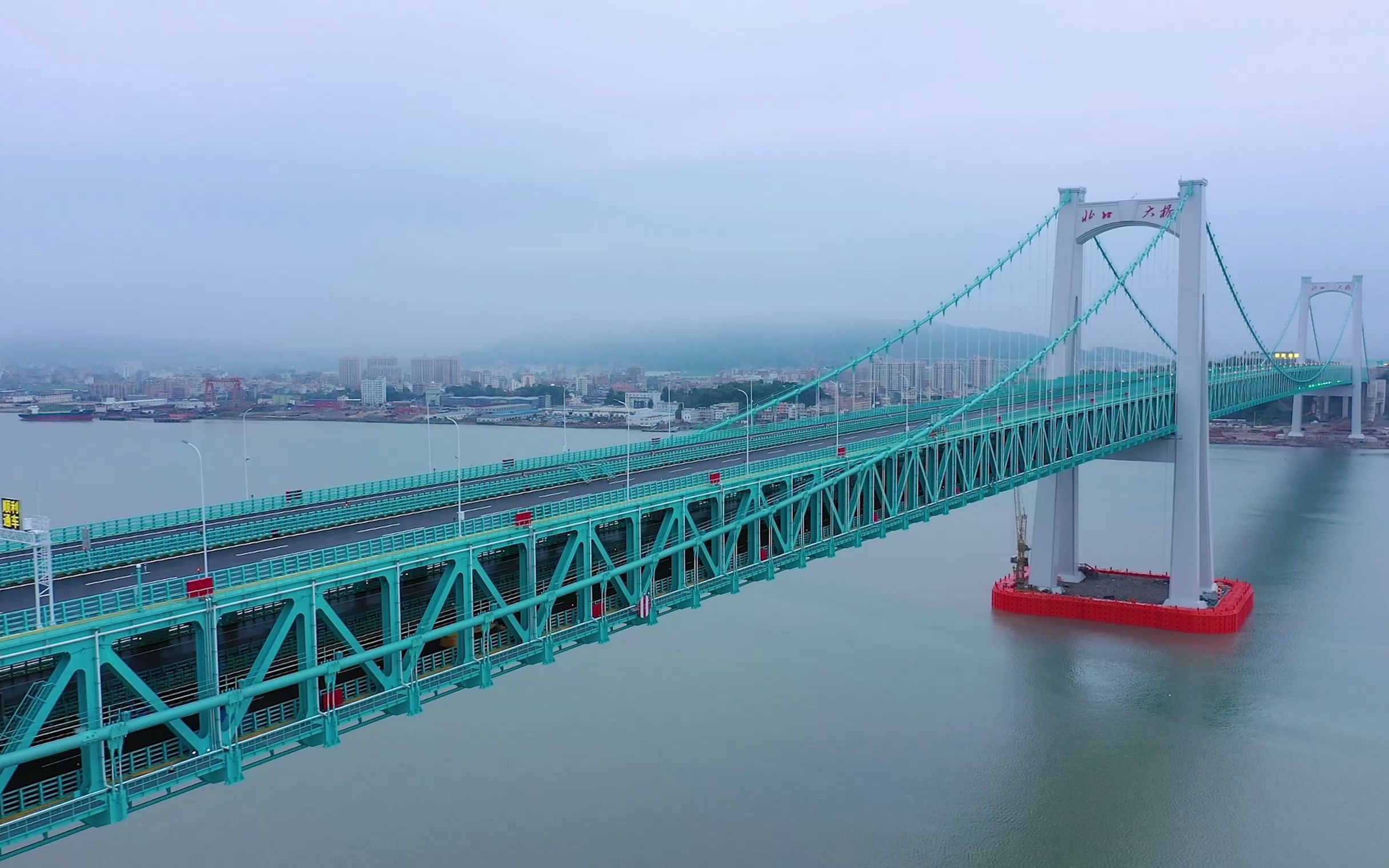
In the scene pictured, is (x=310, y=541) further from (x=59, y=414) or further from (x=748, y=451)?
(x=59, y=414)

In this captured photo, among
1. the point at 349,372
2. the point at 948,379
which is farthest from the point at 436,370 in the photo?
the point at 948,379

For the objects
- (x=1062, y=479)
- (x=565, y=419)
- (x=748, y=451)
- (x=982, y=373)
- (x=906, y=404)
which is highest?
(x=982, y=373)

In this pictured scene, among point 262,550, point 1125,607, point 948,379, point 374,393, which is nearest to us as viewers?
point 262,550

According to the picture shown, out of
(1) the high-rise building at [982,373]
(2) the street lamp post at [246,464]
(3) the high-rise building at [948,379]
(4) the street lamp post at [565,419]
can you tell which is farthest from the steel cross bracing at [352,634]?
(3) the high-rise building at [948,379]

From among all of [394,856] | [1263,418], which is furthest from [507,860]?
[1263,418]

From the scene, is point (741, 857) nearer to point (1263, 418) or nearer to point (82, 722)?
point (82, 722)

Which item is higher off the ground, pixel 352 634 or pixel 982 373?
pixel 982 373
